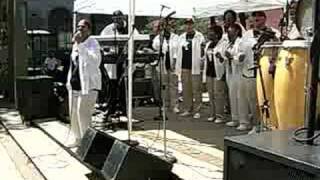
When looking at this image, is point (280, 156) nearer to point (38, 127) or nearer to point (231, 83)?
point (231, 83)

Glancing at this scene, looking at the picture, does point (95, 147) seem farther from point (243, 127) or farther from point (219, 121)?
point (219, 121)

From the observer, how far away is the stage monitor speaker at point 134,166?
5191 mm

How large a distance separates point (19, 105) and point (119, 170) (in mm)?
6507

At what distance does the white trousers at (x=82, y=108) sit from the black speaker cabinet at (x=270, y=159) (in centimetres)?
473

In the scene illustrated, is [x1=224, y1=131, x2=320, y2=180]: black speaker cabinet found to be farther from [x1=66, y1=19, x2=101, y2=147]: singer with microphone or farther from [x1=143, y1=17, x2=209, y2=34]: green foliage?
[x1=143, y1=17, x2=209, y2=34]: green foliage

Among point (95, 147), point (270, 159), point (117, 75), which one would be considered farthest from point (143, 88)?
point (270, 159)

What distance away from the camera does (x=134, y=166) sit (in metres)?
5.23

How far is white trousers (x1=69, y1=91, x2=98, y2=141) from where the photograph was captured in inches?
290

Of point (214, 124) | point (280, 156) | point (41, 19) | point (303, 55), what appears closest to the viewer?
point (280, 156)

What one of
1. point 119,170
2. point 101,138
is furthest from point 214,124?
point 119,170

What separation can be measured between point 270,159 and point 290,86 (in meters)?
3.84

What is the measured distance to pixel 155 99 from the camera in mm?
12383

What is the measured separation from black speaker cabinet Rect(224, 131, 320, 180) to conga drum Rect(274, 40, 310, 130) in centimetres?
322

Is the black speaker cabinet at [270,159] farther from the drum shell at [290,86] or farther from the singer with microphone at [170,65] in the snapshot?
the singer with microphone at [170,65]
